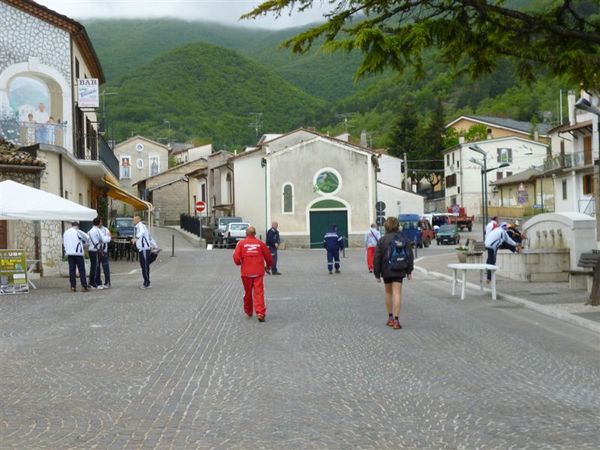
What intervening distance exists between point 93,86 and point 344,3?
20.3 meters

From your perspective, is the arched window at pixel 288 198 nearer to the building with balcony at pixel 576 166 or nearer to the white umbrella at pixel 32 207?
the building with balcony at pixel 576 166

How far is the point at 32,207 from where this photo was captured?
1977 centimetres

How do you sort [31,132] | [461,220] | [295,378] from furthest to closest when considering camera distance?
[461,220] < [31,132] < [295,378]

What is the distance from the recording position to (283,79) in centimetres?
13012

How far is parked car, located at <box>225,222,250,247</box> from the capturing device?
5169 centimetres

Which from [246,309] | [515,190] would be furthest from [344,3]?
[515,190]

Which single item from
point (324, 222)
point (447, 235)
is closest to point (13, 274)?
point (324, 222)

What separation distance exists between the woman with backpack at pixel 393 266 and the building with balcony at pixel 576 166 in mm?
48038

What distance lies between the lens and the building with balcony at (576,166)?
60.9 m

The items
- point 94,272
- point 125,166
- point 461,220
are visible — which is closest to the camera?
point 94,272

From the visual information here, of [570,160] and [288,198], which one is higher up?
[570,160]

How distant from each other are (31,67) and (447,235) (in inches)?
1403

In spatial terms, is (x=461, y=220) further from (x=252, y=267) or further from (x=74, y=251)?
(x=252, y=267)

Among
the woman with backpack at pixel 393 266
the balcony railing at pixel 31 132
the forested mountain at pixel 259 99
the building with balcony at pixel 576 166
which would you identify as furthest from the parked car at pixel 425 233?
the forested mountain at pixel 259 99
